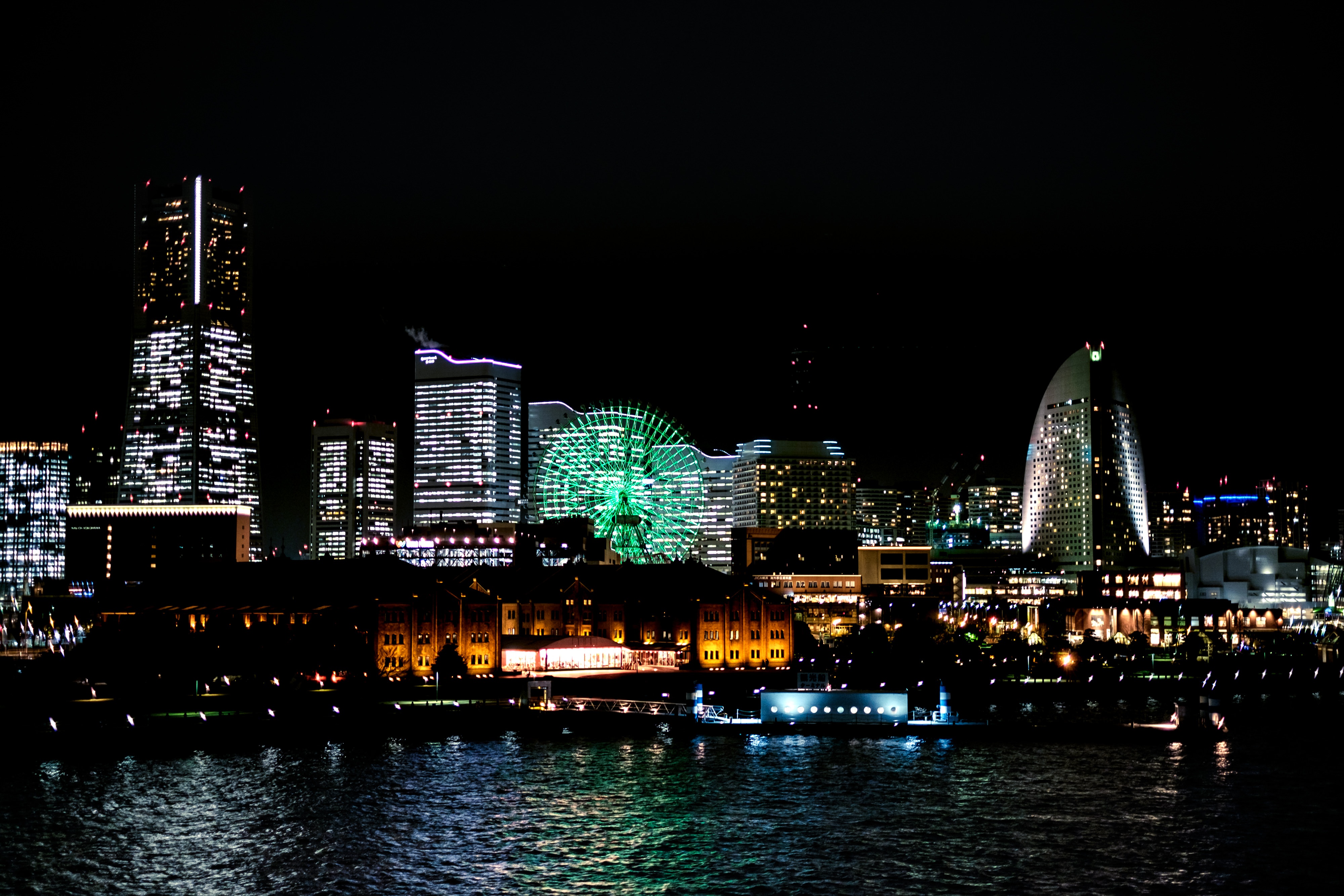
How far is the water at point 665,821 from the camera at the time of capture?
160ft

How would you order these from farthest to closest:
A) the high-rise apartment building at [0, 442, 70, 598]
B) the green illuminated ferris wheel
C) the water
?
1. the high-rise apartment building at [0, 442, 70, 598]
2. the green illuminated ferris wheel
3. the water

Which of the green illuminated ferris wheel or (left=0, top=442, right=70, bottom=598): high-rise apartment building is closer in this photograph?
the green illuminated ferris wheel

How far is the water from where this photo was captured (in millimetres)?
48719

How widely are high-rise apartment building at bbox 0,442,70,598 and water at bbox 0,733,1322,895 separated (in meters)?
115

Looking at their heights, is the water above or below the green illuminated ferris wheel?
below

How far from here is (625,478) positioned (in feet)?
392

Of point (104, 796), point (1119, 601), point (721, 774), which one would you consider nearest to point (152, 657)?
point (104, 796)

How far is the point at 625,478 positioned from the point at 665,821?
63.3m

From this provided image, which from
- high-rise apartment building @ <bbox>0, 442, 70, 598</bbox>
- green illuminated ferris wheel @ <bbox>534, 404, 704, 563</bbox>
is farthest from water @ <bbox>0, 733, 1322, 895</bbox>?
high-rise apartment building @ <bbox>0, 442, 70, 598</bbox>

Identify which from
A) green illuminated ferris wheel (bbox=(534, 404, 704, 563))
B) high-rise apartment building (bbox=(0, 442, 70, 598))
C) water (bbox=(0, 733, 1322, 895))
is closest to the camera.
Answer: water (bbox=(0, 733, 1322, 895))

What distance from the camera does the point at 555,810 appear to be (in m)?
59.1

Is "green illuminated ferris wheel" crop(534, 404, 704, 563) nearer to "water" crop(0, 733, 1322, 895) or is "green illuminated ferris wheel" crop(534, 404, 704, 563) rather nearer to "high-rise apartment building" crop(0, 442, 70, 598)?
"water" crop(0, 733, 1322, 895)

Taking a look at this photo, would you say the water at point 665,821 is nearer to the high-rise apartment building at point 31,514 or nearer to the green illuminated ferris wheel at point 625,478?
the green illuminated ferris wheel at point 625,478

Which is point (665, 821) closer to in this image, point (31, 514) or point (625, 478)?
point (625, 478)
